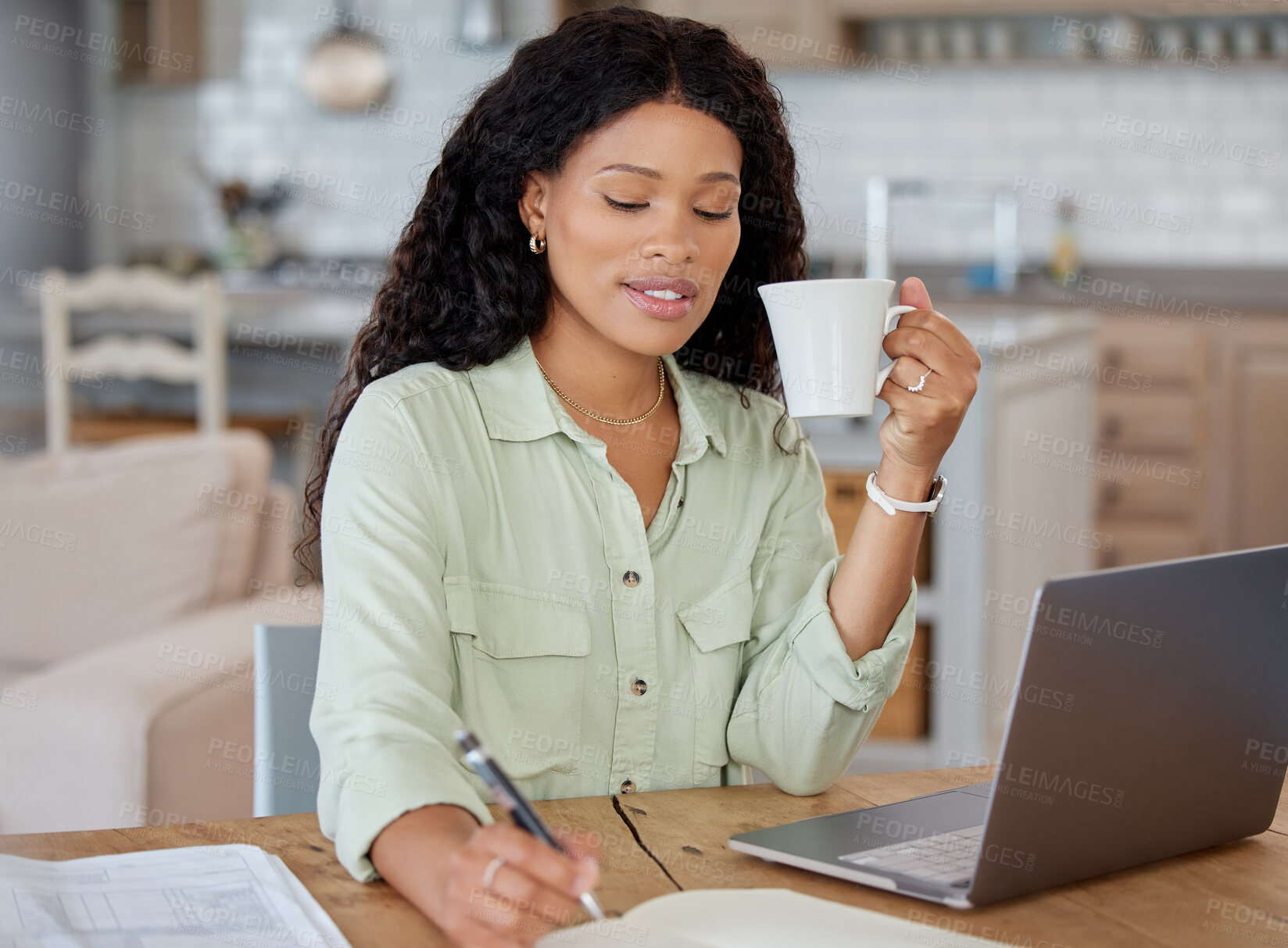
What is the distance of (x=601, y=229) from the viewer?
1124 mm

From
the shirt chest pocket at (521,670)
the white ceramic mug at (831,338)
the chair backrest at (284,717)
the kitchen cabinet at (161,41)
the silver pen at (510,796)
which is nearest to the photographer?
the silver pen at (510,796)

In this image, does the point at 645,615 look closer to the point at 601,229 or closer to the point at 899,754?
the point at 601,229

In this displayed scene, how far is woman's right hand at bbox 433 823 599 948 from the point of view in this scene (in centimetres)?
69

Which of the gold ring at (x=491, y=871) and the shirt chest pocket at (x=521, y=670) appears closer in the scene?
the gold ring at (x=491, y=871)

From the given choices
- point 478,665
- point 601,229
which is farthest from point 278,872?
point 601,229

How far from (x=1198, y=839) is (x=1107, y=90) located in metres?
4.82

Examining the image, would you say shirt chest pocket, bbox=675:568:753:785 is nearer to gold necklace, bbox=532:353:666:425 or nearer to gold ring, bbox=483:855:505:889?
gold necklace, bbox=532:353:666:425

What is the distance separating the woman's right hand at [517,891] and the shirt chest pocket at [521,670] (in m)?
0.38

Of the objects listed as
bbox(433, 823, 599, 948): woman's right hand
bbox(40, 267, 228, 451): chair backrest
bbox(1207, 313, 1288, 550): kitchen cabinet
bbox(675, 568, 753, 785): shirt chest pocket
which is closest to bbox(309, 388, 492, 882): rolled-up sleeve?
bbox(433, 823, 599, 948): woman's right hand

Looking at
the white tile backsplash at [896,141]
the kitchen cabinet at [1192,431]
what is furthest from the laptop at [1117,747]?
the white tile backsplash at [896,141]

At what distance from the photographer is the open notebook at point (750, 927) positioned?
0.71 m

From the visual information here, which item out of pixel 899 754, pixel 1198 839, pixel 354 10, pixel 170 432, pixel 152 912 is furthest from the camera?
pixel 354 10

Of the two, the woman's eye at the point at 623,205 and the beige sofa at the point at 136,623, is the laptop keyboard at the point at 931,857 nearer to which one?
the woman's eye at the point at 623,205

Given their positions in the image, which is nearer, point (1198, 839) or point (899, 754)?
point (1198, 839)
